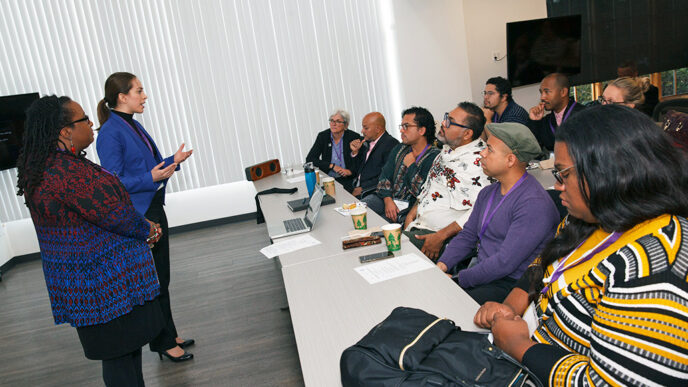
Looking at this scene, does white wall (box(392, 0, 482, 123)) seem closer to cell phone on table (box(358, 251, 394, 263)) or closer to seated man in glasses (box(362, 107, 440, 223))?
seated man in glasses (box(362, 107, 440, 223))

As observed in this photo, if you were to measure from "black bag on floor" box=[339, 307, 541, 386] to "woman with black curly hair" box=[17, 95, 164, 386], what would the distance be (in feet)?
3.83

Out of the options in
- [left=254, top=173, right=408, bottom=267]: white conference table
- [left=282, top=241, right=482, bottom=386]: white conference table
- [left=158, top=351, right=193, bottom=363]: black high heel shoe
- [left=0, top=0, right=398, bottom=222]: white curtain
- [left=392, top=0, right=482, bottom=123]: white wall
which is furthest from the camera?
[left=392, top=0, right=482, bottom=123]: white wall

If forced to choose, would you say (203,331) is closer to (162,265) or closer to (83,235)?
(162,265)

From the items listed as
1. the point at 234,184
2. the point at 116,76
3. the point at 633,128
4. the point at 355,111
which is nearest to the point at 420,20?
the point at 355,111

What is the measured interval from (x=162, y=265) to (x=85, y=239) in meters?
1.01

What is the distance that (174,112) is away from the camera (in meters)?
5.81

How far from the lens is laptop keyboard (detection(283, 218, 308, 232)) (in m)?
2.62

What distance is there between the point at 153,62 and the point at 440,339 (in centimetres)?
553

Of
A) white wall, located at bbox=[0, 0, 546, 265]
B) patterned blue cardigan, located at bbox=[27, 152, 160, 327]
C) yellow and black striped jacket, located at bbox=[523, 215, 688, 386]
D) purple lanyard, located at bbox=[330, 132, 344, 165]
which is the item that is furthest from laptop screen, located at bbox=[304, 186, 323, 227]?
white wall, located at bbox=[0, 0, 546, 265]

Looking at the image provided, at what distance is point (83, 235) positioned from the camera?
5.94 ft

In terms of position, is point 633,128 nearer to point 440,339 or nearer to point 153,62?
point 440,339

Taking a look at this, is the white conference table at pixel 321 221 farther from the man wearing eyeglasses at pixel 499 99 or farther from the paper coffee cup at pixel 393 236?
the man wearing eyeglasses at pixel 499 99

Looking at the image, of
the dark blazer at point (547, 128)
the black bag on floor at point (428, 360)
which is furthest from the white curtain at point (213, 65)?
the black bag on floor at point (428, 360)

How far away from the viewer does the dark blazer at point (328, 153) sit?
4.78m
